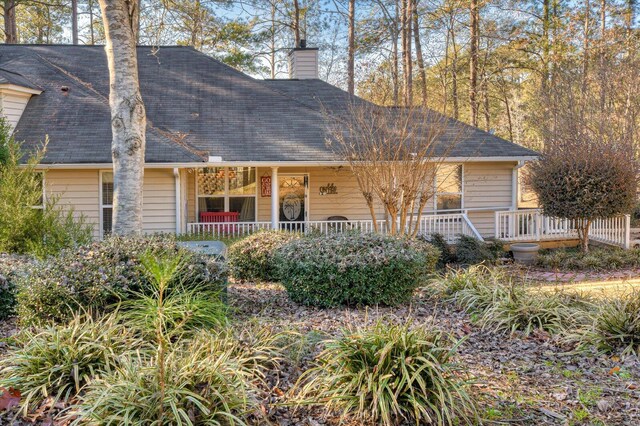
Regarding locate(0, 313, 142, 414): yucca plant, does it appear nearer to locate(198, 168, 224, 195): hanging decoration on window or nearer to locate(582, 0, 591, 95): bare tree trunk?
locate(198, 168, 224, 195): hanging decoration on window

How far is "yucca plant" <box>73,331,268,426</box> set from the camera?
11.0 feet

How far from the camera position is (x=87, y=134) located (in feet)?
43.8

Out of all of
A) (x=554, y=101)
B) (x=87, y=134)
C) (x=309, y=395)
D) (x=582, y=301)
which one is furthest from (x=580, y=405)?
(x=554, y=101)

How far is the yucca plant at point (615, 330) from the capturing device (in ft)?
18.0

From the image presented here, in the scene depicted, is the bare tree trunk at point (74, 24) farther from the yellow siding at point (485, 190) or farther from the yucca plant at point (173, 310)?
the yucca plant at point (173, 310)

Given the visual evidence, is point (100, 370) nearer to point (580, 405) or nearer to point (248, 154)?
point (580, 405)

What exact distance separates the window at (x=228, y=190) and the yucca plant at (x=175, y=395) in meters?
11.2

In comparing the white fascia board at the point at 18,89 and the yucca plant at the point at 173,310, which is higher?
the white fascia board at the point at 18,89

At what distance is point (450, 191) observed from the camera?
15734 mm

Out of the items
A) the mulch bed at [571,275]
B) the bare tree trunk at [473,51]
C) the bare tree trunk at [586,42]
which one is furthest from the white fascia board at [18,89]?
the bare tree trunk at [586,42]

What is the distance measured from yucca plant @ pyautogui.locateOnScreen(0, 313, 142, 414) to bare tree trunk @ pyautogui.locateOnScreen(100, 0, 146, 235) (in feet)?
11.9

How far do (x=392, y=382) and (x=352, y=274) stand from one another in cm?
294

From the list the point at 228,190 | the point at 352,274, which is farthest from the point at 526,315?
the point at 228,190

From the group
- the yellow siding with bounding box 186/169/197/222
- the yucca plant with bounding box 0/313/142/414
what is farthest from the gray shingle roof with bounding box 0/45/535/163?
the yucca plant with bounding box 0/313/142/414
